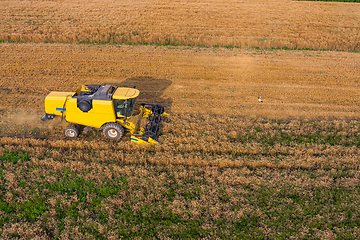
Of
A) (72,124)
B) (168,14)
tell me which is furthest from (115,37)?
(72,124)

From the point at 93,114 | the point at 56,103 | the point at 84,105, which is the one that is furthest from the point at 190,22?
the point at 56,103

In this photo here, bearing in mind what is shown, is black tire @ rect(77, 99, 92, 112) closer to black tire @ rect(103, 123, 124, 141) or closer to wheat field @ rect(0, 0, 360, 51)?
black tire @ rect(103, 123, 124, 141)

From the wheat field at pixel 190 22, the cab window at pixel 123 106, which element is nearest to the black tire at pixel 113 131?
the cab window at pixel 123 106

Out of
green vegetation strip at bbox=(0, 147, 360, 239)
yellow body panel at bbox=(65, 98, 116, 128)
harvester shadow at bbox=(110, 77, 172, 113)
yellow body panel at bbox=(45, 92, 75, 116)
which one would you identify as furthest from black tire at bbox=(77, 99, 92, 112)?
harvester shadow at bbox=(110, 77, 172, 113)

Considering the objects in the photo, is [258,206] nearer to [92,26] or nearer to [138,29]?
[138,29]

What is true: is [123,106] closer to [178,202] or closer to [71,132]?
[71,132]
